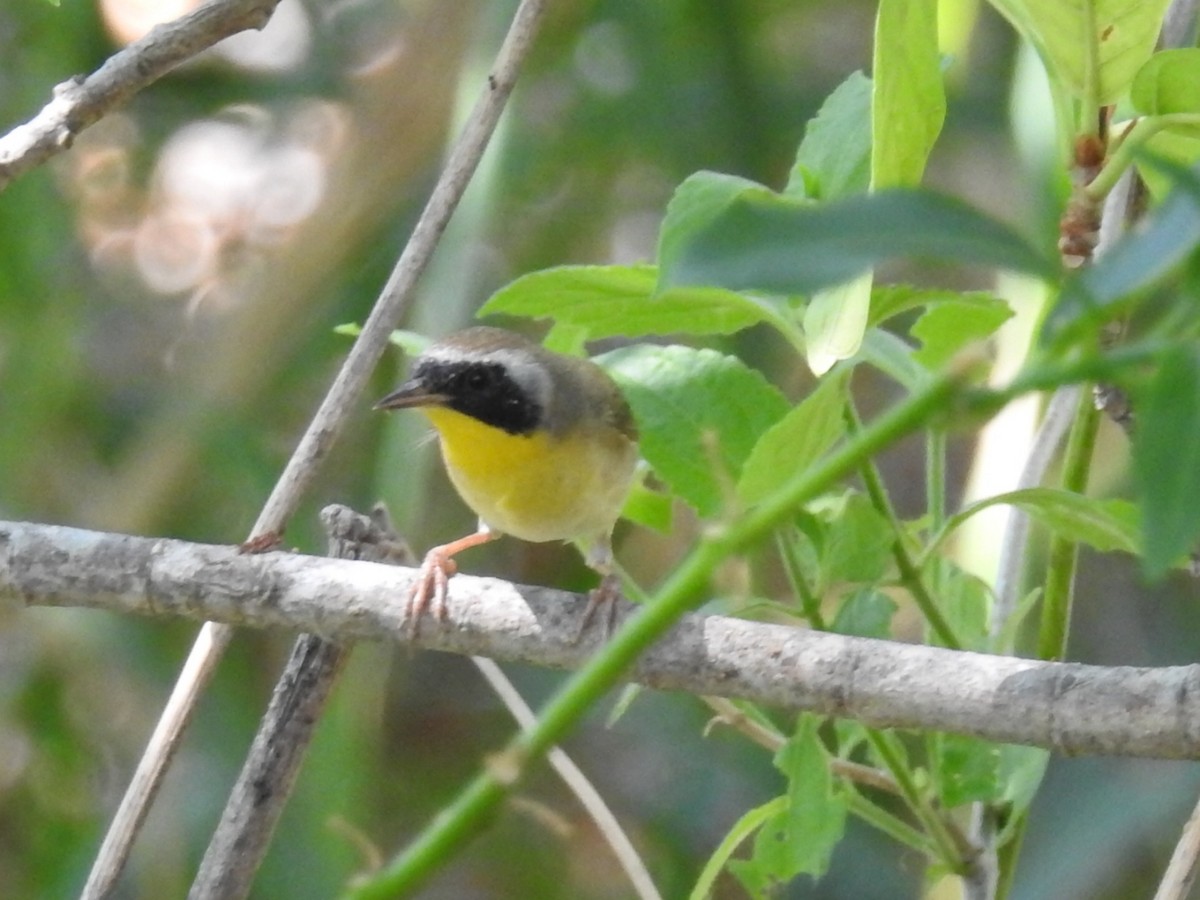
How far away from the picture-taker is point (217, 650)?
48.3 inches

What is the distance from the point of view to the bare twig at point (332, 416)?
1.17 metres

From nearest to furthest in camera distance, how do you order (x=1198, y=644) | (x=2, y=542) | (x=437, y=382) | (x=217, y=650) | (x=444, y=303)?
(x=2, y=542) < (x=217, y=650) < (x=437, y=382) < (x=444, y=303) < (x=1198, y=644)

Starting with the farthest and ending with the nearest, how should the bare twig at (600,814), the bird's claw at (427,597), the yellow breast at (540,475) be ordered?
the yellow breast at (540,475), the bare twig at (600,814), the bird's claw at (427,597)

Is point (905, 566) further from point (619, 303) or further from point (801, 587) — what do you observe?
point (619, 303)

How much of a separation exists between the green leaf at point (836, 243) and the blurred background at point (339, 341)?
171 centimetres

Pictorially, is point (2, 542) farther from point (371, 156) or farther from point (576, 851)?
point (576, 851)

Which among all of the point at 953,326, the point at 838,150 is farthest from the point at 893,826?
the point at 838,150

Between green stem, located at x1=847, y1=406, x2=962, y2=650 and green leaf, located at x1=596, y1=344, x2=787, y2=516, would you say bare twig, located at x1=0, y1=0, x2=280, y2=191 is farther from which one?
green stem, located at x1=847, y1=406, x2=962, y2=650

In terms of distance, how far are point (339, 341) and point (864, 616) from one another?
1.69 m

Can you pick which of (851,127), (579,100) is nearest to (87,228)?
(579,100)

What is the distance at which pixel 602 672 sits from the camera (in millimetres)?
422

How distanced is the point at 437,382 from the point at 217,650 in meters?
0.62

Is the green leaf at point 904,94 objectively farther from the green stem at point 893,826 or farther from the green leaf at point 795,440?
the green stem at point 893,826

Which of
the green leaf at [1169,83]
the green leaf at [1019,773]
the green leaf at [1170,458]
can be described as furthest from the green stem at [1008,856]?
the green leaf at [1170,458]
